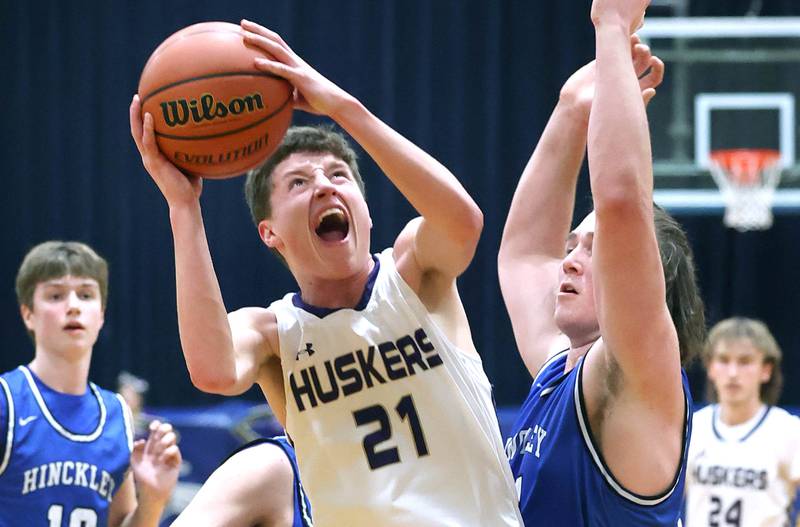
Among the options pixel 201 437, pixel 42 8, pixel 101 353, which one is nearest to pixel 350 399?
pixel 201 437

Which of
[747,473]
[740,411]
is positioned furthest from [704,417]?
[747,473]

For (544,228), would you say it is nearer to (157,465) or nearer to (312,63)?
(157,465)

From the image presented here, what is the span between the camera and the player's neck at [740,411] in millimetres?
6809

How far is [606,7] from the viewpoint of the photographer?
2.40 m

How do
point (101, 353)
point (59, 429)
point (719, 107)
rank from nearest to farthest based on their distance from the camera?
point (59, 429), point (719, 107), point (101, 353)

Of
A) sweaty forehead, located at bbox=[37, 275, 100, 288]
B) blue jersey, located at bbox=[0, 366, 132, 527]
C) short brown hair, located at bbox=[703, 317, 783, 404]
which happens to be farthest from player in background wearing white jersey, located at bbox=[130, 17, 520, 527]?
short brown hair, located at bbox=[703, 317, 783, 404]

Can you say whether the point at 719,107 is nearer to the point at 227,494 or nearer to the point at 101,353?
the point at 101,353

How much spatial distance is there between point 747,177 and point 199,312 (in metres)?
7.66

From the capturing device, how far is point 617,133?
2.33m

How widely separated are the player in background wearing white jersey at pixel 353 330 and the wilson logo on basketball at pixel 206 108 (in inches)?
2.2

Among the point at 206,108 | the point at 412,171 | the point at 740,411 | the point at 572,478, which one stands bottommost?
the point at 740,411

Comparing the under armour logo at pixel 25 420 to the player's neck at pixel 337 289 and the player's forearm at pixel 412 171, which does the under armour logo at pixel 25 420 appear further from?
the player's forearm at pixel 412 171

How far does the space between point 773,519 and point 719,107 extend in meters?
4.36

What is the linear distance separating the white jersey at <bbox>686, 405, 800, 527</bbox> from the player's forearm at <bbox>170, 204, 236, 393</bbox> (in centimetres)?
436
